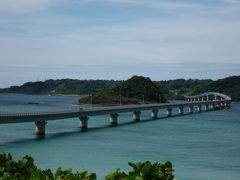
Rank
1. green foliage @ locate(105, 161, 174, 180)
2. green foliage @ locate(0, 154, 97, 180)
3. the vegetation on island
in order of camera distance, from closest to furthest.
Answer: the vegetation on island < green foliage @ locate(105, 161, 174, 180) < green foliage @ locate(0, 154, 97, 180)

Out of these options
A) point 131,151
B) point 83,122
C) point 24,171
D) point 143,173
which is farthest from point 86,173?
point 83,122

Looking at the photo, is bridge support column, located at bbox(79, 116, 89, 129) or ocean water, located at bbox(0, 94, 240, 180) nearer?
ocean water, located at bbox(0, 94, 240, 180)

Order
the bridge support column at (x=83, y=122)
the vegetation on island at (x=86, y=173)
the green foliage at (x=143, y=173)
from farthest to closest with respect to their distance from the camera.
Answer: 1. the bridge support column at (x=83, y=122)
2. the green foliage at (x=143, y=173)
3. the vegetation on island at (x=86, y=173)

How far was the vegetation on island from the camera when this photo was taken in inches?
411

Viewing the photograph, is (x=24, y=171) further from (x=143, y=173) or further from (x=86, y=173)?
(x=143, y=173)

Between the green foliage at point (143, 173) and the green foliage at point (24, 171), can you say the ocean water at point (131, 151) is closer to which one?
the green foliage at point (24, 171)

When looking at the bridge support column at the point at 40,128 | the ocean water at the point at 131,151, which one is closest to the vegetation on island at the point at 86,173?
the ocean water at the point at 131,151

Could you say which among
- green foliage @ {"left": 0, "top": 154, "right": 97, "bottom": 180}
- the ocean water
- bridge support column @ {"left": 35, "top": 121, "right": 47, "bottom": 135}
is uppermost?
green foliage @ {"left": 0, "top": 154, "right": 97, "bottom": 180}

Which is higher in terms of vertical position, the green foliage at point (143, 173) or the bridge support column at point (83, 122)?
the green foliage at point (143, 173)

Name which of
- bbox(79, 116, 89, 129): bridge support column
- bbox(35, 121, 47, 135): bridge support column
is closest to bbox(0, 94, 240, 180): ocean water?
bbox(35, 121, 47, 135): bridge support column

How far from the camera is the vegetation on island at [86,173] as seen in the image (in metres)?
10.4

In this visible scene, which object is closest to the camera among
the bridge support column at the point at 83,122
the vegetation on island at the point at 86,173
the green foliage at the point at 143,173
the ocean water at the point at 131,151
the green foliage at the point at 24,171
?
the vegetation on island at the point at 86,173

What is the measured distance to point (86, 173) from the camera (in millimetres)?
11031

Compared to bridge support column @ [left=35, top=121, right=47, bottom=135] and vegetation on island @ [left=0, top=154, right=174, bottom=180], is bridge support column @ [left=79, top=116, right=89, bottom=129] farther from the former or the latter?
vegetation on island @ [left=0, top=154, right=174, bottom=180]
